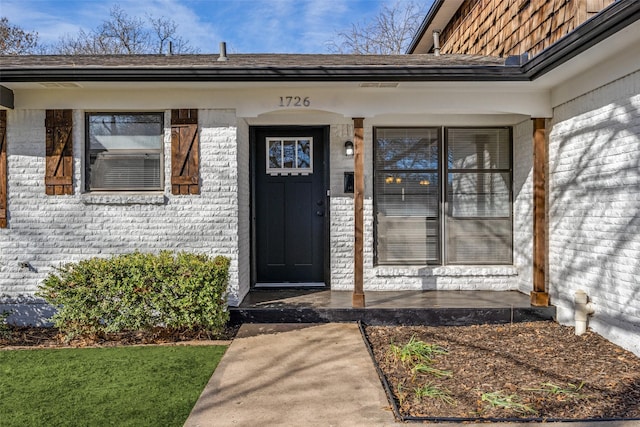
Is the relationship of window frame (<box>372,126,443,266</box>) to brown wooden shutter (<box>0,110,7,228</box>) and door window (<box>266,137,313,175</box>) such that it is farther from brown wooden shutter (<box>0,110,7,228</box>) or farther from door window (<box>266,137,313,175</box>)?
brown wooden shutter (<box>0,110,7,228</box>)

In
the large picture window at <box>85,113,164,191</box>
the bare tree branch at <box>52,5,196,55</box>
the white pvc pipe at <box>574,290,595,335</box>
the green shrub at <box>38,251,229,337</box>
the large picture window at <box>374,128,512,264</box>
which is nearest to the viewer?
the green shrub at <box>38,251,229,337</box>

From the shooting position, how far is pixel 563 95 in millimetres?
5383

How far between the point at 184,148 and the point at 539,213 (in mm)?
4221

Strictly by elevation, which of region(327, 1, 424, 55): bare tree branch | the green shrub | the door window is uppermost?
region(327, 1, 424, 55): bare tree branch

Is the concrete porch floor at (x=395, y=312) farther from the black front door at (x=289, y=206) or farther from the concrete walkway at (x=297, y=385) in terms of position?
the black front door at (x=289, y=206)

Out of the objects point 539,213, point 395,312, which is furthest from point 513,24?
point 395,312

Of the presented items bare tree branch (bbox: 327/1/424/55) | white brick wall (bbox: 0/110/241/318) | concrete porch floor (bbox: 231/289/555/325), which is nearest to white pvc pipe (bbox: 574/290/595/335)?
concrete porch floor (bbox: 231/289/555/325)

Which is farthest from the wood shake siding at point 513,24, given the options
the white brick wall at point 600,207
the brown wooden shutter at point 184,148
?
the brown wooden shutter at point 184,148

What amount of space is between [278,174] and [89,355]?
11.1ft

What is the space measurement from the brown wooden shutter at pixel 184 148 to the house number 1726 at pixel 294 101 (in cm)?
102

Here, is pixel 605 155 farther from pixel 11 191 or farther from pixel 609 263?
pixel 11 191

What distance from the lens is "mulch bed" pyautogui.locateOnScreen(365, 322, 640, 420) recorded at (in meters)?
3.26

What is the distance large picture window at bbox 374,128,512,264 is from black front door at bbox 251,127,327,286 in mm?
855

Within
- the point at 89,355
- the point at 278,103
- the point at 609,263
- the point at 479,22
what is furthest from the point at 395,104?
the point at 89,355
